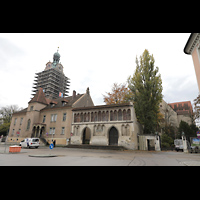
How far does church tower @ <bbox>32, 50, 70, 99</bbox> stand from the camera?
82188 millimetres

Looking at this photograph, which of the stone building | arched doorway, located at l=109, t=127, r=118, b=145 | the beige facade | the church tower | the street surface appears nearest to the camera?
the street surface

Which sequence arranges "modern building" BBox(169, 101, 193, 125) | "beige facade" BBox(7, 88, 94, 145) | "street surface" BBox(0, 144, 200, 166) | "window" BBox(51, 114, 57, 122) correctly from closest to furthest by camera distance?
1. "street surface" BBox(0, 144, 200, 166)
2. "beige facade" BBox(7, 88, 94, 145)
3. "window" BBox(51, 114, 57, 122)
4. "modern building" BBox(169, 101, 193, 125)

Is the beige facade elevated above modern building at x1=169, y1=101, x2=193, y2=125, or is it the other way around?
modern building at x1=169, y1=101, x2=193, y2=125

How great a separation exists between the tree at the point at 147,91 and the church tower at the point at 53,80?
60381 millimetres

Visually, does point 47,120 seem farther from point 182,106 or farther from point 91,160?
point 182,106

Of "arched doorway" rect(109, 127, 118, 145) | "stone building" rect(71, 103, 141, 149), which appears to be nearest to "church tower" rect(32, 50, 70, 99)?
"stone building" rect(71, 103, 141, 149)

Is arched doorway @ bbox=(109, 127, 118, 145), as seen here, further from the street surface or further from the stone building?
the street surface

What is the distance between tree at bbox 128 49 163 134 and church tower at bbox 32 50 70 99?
6038 centimetres

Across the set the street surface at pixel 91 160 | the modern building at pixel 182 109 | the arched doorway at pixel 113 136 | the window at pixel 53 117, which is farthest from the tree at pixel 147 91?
the modern building at pixel 182 109

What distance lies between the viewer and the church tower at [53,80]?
8219 cm

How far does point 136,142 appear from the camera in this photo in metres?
25.8
